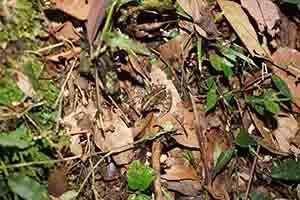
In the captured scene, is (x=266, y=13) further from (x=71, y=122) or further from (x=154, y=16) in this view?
(x=71, y=122)

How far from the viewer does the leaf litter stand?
1.50m

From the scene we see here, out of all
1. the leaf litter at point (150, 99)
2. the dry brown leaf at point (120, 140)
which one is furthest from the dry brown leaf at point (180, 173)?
the dry brown leaf at point (120, 140)

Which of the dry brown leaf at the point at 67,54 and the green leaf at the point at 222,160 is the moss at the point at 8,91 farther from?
the green leaf at the point at 222,160

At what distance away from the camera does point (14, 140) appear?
1.38m

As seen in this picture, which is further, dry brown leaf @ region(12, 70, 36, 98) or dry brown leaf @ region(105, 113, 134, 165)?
dry brown leaf @ region(105, 113, 134, 165)

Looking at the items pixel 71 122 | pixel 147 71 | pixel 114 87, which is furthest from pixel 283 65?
pixel 71 122

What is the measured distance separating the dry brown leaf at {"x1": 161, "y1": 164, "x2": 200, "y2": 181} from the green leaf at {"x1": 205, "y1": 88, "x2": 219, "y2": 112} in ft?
0.72

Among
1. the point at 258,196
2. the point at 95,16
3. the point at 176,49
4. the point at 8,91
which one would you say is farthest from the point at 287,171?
the point at 8,91

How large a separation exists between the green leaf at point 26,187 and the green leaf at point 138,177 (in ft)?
0.95

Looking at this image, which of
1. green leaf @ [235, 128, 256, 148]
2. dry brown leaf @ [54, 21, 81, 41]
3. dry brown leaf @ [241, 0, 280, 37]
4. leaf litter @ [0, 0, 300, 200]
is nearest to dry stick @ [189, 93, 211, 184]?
leaf litter @ [0, 0, 300, 200]

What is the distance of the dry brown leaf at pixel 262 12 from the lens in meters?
1.72

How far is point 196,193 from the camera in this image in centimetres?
174

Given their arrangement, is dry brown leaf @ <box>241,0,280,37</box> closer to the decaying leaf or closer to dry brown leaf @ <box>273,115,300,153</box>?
dry brown leaf @ <box>273,115,300,153</box>

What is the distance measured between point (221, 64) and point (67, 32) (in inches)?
21.1
